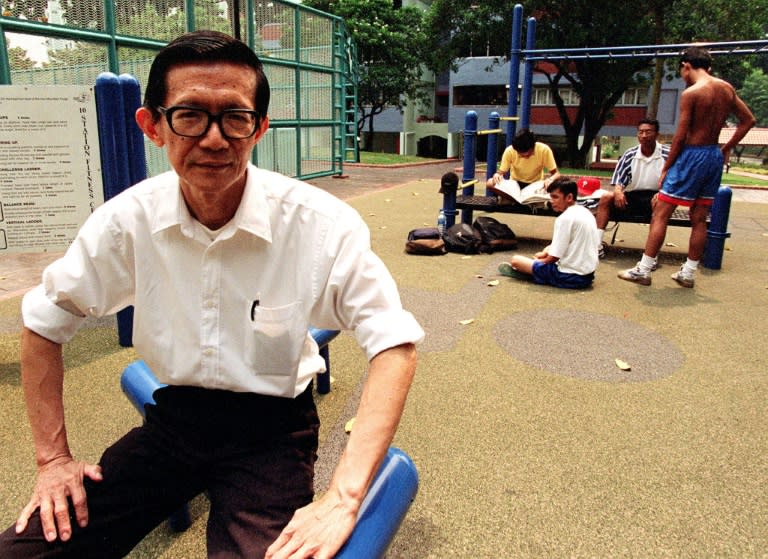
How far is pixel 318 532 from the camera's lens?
3.89 feet

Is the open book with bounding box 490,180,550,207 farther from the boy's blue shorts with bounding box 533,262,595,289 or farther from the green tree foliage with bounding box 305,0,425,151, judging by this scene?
the green tree foliage with bounding box 305,0,425,151

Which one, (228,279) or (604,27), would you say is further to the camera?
(604,27)

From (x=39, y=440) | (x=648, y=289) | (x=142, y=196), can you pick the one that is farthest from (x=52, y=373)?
(x=648, y=289)

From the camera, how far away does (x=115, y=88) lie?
3.25 m

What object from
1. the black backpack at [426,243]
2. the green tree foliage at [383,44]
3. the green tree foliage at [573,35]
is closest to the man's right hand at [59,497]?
the black backpack at [426,243]

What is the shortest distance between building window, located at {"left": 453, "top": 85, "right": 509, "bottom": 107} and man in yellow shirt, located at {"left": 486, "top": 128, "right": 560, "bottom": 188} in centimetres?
2675

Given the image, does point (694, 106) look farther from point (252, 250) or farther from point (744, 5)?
point (744, 5)

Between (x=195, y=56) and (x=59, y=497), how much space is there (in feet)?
3.55

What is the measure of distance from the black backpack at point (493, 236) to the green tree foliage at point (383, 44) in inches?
904

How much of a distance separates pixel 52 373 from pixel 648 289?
15.8 ft

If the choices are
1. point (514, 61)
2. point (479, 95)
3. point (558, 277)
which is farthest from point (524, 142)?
Answer: point (479, 95)

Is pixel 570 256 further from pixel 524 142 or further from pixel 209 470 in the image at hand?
pixel 209 470

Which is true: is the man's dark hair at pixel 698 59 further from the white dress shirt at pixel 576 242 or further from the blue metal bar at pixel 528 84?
the blue metal bar at pixel 528 84

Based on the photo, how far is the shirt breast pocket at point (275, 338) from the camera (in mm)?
1466
